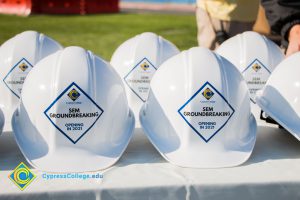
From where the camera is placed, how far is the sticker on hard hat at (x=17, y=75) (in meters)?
2.84

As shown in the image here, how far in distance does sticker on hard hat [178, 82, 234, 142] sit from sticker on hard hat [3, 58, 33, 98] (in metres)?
1.28

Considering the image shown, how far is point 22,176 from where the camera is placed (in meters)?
1.82

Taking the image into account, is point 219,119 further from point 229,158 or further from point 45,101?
point 45,101

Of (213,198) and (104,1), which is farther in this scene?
(104,1)

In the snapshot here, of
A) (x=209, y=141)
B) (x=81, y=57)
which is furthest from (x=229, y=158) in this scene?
(x=81, y=57)

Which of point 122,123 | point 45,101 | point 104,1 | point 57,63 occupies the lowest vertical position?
point 104,1

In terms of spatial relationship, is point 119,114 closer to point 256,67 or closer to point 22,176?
point 22,176

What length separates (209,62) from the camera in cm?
211

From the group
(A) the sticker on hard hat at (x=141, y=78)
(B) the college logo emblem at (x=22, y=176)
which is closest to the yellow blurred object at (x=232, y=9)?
(A) the sticker on hard hat at (x=141, y=78)

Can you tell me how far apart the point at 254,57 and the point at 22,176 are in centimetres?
191

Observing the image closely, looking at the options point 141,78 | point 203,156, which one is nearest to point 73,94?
point 203,156

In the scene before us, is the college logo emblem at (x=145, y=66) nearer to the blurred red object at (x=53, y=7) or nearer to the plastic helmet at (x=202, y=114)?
the plastic helmet at (x=202, y=114)

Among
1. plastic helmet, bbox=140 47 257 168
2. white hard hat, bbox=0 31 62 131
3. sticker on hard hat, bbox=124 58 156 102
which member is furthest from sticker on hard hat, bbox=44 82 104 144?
sticker on hard hat, bbox=124 58 156 102

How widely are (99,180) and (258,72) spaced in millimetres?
1657
